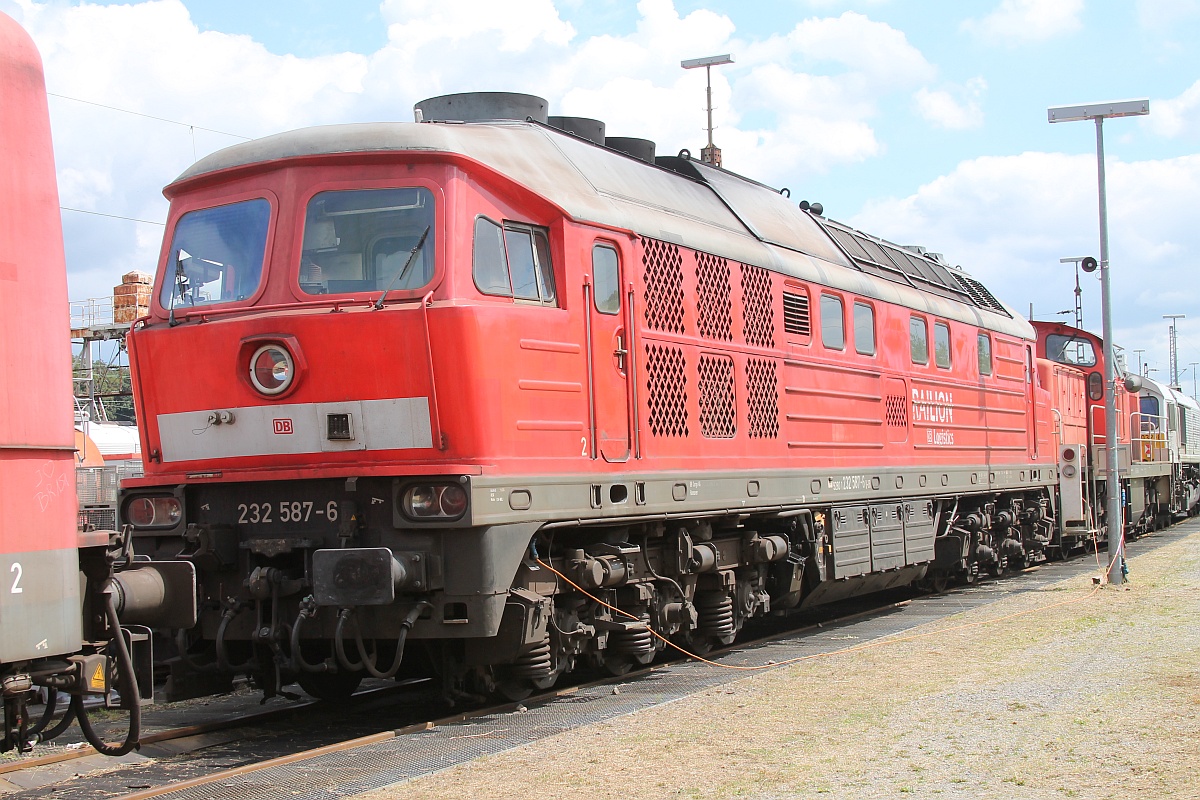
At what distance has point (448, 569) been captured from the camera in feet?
24.1

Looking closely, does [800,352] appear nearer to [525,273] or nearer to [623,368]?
[623,368]

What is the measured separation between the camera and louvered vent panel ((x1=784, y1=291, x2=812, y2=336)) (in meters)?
11.0

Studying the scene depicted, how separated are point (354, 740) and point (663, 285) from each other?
3897 mm

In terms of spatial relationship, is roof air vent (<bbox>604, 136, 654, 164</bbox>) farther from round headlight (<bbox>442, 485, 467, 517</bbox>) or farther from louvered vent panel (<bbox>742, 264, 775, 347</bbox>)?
round headlight (<bbox>442, 485, 467, 517</bbox>)

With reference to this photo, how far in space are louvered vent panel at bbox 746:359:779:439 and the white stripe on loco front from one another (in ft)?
11.8

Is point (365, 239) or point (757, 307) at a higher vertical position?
point (365, 239)

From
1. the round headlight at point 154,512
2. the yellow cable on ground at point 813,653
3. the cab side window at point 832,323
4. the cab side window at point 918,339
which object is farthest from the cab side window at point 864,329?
the round headlight at point 154,512

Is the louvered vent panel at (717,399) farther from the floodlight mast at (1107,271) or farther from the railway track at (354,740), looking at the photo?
the floodlight mast at (1107,271)

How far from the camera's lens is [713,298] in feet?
32.1

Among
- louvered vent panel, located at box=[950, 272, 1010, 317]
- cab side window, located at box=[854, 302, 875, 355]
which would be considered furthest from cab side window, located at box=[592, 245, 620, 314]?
louvered vent panel, located at box=[950, 272, 1010, 317]

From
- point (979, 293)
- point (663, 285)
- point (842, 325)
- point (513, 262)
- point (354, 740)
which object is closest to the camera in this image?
point (354, 740)

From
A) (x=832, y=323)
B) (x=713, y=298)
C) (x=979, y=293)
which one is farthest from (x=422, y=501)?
(x=979, y=293)

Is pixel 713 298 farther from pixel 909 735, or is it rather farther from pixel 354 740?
pixel 354 740

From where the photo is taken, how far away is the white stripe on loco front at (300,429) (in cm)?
737
